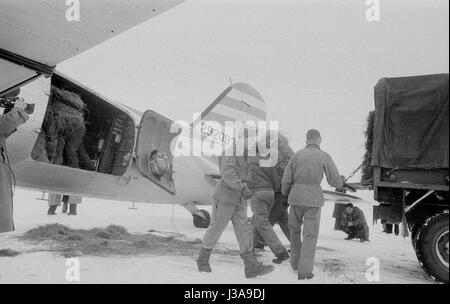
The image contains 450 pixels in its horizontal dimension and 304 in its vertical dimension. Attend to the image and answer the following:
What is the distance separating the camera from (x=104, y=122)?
7.61 meters

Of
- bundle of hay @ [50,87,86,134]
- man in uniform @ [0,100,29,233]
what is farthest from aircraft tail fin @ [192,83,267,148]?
Result: man in uniform @ [0,100,29,233]

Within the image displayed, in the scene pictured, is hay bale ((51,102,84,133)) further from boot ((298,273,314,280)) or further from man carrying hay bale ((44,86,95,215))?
boot ((298,273,314,280))

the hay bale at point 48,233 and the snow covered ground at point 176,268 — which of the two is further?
the hay bale at point 48,233

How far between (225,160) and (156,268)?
5.27 ft

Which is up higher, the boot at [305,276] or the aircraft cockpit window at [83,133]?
the aircraft cockpit window at [83,133]

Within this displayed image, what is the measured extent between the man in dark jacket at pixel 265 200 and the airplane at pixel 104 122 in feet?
7.09

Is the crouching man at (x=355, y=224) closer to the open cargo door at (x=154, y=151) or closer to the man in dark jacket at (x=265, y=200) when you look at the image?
the man in dark jacket at (x=265, y=200)

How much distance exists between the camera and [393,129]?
4512 mm

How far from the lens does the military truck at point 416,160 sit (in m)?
4.13

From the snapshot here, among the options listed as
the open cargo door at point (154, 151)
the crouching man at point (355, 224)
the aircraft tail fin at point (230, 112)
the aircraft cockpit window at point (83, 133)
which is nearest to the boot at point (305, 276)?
the open cargo door at point (154, 151)

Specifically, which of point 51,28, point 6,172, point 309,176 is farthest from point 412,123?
point 6,172

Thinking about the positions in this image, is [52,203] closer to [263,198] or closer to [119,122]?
[119,122]

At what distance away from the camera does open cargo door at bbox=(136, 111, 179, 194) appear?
22.8 ft
